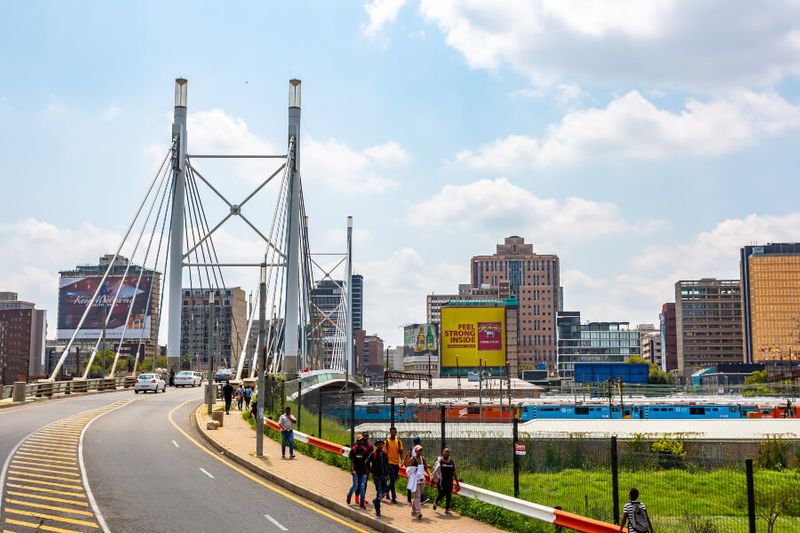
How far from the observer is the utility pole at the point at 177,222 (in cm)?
6012

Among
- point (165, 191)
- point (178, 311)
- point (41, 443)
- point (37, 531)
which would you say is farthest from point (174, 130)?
point (37, 531)

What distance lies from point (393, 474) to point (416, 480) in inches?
95.2

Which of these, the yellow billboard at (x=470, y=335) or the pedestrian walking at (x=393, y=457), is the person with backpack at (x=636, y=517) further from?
the yellow billboard at (x=470, y=335)

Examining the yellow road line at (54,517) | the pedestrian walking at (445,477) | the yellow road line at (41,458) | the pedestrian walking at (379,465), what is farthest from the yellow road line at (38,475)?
the pedestrian walking at (445,477)

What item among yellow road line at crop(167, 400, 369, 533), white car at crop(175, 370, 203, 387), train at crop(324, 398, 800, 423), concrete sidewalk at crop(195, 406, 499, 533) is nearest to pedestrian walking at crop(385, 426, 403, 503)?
concrete sidewalk at crop(195, 406, 499, 533)

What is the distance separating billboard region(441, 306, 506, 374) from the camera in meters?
129

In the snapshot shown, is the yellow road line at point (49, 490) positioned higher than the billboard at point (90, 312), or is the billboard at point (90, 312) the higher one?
the billboard at point (90, 312)

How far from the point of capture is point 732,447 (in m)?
45.4

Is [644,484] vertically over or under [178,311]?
under

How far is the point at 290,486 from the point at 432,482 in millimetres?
4881

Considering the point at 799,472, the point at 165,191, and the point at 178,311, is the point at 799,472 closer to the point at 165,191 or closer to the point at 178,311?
the point at 178,311

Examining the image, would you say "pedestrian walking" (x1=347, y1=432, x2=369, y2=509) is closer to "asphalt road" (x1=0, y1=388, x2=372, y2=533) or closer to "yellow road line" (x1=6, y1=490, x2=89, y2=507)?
"asphalt road" (x1=0, y1=388, x2=372, y2=533)

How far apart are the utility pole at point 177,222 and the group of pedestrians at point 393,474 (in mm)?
39854

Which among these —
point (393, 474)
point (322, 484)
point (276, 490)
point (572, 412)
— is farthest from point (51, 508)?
point (572, 412)
